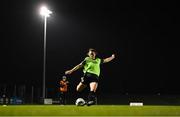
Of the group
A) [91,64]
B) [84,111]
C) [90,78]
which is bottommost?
[84,111]

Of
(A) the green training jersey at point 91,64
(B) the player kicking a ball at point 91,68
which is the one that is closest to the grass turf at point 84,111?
(B) the player kicking a ball at point 91,68

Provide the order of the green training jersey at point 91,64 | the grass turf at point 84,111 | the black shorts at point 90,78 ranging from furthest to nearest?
1. the black shorts at point 90,78
2. the green training jersey at point 91,64
3. the grass turf at point 84,111

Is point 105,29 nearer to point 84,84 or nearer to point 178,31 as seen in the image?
point 178,31

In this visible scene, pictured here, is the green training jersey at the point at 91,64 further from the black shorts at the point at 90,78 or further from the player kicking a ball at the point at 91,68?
the black shorts at the point at 90,78

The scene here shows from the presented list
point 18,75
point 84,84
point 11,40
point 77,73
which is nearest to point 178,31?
point 77,73

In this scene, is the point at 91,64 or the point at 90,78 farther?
the point at 90,78

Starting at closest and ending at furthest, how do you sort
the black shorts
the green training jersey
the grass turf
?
1. the grass turf
2. the green training jersey
3. the black shorts

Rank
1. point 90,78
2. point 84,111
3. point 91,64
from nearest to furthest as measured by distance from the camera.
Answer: point 84,111 < point 91,64 < point 90,78

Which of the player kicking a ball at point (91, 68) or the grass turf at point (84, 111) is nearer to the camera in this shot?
the grass turf at point (84, 111)

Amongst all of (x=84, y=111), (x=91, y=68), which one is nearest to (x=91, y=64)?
(x=91, y=68)

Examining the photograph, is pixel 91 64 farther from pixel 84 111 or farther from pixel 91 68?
pixel 84 111

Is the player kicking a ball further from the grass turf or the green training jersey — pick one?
the grass turf

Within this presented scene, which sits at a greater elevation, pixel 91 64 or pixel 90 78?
pixel 91 64

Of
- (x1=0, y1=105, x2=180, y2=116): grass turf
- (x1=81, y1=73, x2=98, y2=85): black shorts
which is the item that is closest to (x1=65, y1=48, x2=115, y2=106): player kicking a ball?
(x1=81, y1=73, x2=98, y2=85): black shorts
